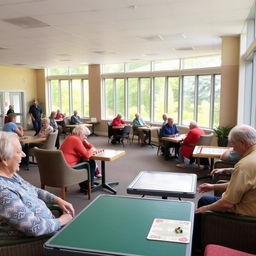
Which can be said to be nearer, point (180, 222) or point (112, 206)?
point (180, 222)

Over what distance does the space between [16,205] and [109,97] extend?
37.5 feet

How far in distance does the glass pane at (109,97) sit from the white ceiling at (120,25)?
3956 millimetres

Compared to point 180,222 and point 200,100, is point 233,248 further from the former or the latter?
point 200,100

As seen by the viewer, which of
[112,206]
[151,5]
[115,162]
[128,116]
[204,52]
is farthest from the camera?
[128,116]

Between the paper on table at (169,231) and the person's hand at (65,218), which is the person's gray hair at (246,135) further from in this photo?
the person's hand at (65,218)

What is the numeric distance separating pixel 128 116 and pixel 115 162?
213 inches

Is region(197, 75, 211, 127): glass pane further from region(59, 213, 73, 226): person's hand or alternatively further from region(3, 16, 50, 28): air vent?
region(59, 213, 73, 226): person's hand

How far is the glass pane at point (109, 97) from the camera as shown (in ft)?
42.4

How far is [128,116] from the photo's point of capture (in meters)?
12.7

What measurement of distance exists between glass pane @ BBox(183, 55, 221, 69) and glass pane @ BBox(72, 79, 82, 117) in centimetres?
577

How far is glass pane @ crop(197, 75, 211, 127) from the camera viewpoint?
9750mm

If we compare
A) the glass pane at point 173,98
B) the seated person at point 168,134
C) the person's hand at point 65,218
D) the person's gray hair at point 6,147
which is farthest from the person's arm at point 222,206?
the glass pane at point 173,98

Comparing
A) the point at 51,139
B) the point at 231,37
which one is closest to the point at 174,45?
the point at 231,37

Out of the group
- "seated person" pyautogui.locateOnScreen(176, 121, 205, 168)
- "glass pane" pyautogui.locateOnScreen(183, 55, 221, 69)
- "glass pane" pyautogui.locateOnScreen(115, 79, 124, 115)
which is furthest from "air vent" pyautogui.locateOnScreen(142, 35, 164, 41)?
"glass pane" pyautogui.locateOnScreen(115, 79, 124, 115)
